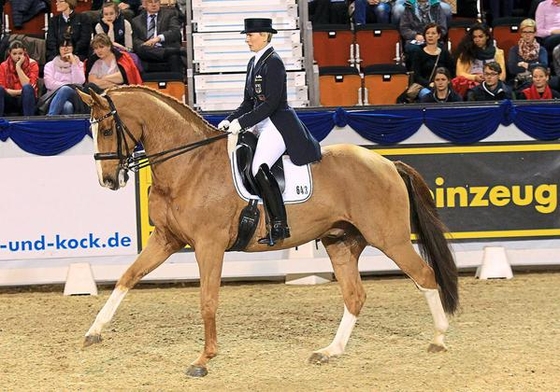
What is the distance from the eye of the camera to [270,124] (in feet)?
28.9

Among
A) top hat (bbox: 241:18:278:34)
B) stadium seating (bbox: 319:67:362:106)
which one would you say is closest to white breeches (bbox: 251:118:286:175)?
top hat (bbox: 241:18:278:34)

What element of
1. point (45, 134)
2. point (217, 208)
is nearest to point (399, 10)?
point (45, 134)

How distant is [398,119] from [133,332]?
4184 mm

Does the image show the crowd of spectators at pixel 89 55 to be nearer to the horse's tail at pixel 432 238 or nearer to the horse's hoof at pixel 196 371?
the horse's tail at pixel 432 238

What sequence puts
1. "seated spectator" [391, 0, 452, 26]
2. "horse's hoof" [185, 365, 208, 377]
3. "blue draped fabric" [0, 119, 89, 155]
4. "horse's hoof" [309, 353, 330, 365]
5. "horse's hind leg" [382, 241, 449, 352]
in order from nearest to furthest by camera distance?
"horse's hoof" [185, 365, 208, 377]
"horse's hoof" [309, 353, 330, 365]
"horse's hind leg" [382, 241, 449, 352]
"blue draped fabric" [0, 119, 89, 155]
"seated spectator" [391, 0, 452, 26]

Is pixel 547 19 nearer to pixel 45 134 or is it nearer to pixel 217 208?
pixel 45 134

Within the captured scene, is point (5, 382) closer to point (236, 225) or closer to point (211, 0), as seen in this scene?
point (236, 225)

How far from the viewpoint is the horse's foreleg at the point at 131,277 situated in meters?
8.56

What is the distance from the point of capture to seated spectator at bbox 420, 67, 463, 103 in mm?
13523

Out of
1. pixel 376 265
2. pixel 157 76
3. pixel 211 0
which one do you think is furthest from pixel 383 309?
pixel 211 0

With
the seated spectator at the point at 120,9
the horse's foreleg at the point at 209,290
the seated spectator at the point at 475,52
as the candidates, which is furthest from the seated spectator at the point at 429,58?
the horse's foreleg at the point at 209,290

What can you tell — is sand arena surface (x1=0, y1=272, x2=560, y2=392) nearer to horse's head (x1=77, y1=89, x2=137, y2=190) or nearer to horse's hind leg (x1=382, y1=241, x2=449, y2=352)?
horse's hind leg (x1=382, y1=241, x2=449, y2=352)

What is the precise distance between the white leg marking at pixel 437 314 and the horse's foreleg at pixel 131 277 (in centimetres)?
215

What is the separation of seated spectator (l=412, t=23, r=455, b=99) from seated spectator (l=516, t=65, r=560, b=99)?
152cm
